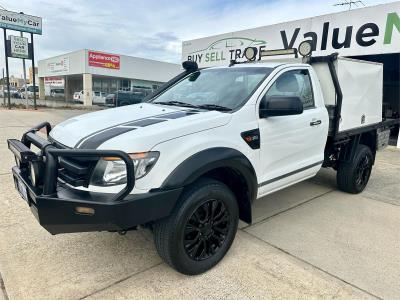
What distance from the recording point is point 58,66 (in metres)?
36.9

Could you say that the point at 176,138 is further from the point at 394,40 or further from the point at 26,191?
the point at 394,40

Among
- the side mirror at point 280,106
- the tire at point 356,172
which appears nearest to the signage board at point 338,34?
the tire at point 356,172

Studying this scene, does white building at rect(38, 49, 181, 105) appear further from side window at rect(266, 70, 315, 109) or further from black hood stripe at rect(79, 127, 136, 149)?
black hood stripe at rect(79, 127, 136, 149)

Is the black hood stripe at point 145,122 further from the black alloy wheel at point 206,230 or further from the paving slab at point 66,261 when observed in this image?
the paving slab at point 66,261

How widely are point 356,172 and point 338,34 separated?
25.3 ft

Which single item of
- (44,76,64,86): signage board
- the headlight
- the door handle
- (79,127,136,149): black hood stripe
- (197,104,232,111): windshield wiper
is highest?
(44,76,64,86): signage board

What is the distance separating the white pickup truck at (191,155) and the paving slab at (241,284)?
0.14m

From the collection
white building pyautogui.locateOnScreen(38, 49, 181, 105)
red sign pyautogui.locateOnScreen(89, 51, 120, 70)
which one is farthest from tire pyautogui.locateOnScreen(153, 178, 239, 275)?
red sign pyautogui.locateOnScreen(89, 51, 120, 70)

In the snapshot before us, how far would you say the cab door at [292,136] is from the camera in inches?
128

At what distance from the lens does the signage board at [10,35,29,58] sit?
2455 cm

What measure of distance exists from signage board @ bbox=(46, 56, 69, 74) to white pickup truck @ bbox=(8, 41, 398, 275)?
34.7 meters

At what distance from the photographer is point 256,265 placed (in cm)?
294

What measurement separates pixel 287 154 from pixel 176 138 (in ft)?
5.12

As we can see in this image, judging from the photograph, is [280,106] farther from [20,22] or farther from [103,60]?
[103,60]
